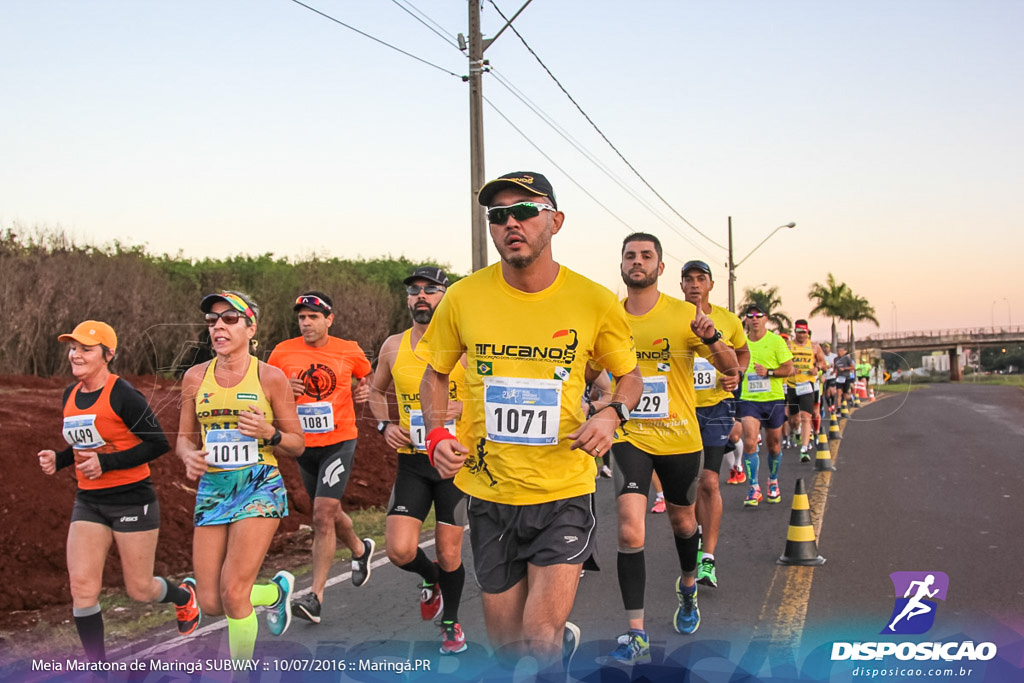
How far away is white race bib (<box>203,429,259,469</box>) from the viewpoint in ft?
15.7

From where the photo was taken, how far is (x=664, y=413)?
220 inches

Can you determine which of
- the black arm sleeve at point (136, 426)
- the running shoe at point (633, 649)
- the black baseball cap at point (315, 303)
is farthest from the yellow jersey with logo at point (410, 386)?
the running shoe at point (633, 649)

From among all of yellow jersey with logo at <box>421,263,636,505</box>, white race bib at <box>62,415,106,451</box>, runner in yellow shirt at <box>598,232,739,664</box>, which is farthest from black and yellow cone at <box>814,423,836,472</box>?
white race bib at <box>62,415,106,451</box>

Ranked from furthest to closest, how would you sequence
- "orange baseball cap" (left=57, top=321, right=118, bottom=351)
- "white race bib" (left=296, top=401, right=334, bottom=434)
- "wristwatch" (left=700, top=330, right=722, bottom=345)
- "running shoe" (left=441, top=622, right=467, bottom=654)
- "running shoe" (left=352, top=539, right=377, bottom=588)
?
"white race bib" (left=296, top=401, right=334, bottom=434) < "running shoe" (left=352, top=539, right=377, bottom=588) < "wristwatch" (left=700, top=330, right=722, bottom=345) < "running shoe" (left=441, top=622, right=467, bottom=654) < "orange baseball cap" (left=57, top=321, right=118, bottom=351)

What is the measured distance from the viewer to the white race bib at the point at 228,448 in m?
4.78

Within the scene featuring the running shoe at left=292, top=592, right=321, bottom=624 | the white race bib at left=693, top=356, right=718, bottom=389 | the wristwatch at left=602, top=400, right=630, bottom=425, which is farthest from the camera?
the white race bib at left=693, top=356, right=718, bottom=389

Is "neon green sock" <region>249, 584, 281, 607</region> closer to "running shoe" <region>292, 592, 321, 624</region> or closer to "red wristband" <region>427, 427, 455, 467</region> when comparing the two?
"running shoe" <region>292, 592, 321, 624</region>

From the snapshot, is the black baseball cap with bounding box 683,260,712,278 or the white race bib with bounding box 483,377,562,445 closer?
the white race bib with bounding box 483,377,562,445

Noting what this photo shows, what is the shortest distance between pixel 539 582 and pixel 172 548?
19.5 feet

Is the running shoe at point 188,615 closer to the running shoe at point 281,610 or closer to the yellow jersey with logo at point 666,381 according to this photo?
the running shoe at point 281,610

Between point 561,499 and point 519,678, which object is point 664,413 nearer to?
point 561,499

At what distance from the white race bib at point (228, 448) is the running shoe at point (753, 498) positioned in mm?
6694

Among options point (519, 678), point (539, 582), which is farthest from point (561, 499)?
point (519, 678)

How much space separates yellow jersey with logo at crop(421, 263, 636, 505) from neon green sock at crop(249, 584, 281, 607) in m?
2.07
